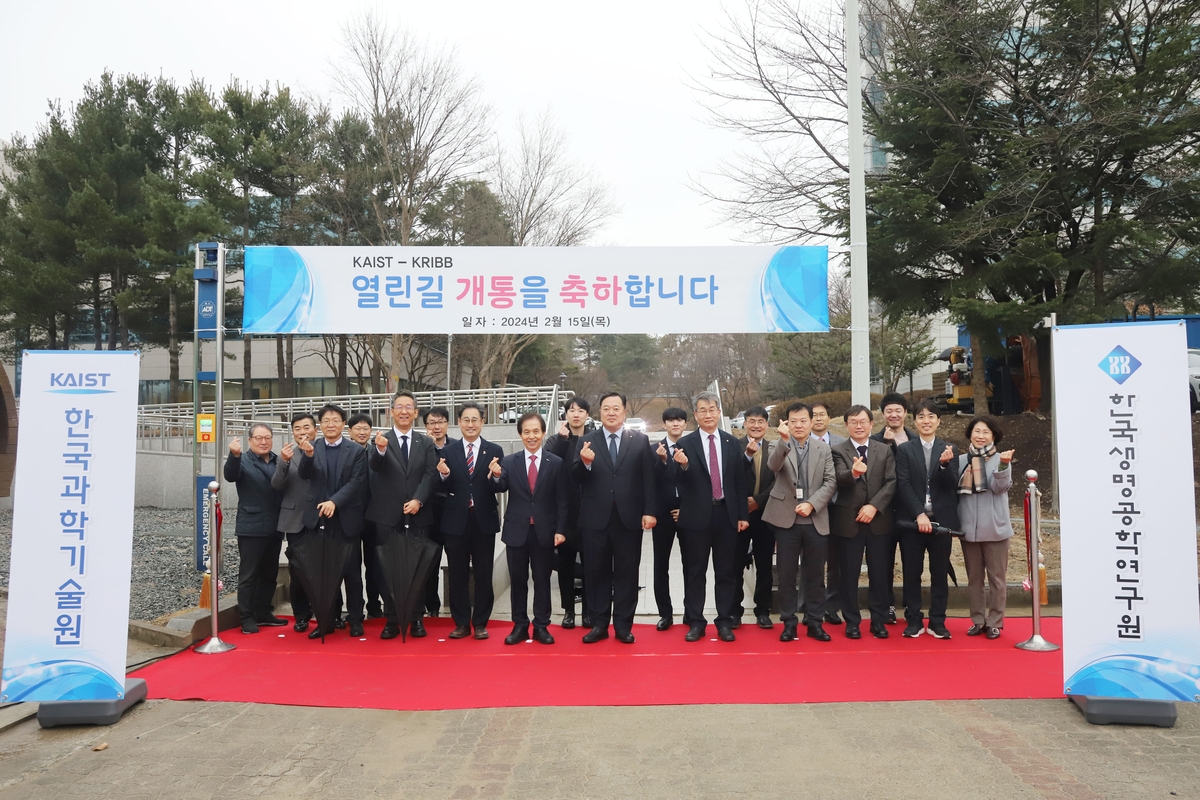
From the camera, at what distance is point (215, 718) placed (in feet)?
14.4

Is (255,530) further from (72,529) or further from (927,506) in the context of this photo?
(927,506)

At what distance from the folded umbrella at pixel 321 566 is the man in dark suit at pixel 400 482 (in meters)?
0.32

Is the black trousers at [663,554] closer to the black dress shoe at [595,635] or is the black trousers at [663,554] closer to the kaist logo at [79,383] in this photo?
the black dress shoe at [595,635]

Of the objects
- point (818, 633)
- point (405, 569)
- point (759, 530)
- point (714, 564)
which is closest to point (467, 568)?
point (405, 569)

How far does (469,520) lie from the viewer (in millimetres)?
6066

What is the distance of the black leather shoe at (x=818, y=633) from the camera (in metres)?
5.79

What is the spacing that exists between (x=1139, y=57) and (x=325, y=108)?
63.2ft

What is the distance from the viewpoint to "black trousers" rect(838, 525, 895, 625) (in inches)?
234

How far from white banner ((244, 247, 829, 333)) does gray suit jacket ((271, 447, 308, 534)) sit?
1.37 m

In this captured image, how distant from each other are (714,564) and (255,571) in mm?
3501

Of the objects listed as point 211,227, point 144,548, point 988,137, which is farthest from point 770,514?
point 211,227

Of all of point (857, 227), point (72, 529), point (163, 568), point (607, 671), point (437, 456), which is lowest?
Result: point (607, 671)

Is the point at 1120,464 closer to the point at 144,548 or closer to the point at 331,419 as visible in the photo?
the point at 331,419

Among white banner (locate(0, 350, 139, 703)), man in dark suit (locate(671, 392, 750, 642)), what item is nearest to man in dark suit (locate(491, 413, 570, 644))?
man in dark suit (locate(671, 392, 750, 642))
